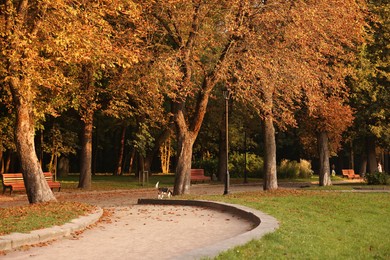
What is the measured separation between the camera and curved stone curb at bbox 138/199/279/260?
33.7 feet

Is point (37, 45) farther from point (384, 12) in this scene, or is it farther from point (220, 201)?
point (384, 12)

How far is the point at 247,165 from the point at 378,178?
18.9m

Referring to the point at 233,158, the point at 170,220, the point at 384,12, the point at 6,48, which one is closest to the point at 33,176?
the point at 6,48

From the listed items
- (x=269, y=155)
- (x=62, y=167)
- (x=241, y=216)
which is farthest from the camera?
(x=62, y=167)

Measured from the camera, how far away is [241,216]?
17875 mm

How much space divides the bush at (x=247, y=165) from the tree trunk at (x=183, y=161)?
29.6 m

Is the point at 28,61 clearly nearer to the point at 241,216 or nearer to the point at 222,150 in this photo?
the point at 241,216

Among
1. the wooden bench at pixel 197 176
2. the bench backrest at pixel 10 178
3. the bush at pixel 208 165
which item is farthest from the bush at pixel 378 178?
the bench backrest at pixel 10 178

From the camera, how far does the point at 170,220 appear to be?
17.3m

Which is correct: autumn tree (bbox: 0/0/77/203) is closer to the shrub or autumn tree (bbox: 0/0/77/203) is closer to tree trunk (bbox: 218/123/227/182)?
tree trunk (bbox: 218/123/227/182)

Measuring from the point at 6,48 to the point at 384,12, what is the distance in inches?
1077

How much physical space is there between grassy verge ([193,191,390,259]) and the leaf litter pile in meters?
5.07

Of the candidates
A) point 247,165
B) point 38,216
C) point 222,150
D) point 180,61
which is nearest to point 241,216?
point 38,216

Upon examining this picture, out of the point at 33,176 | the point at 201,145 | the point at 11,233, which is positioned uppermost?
the point at 201,145
